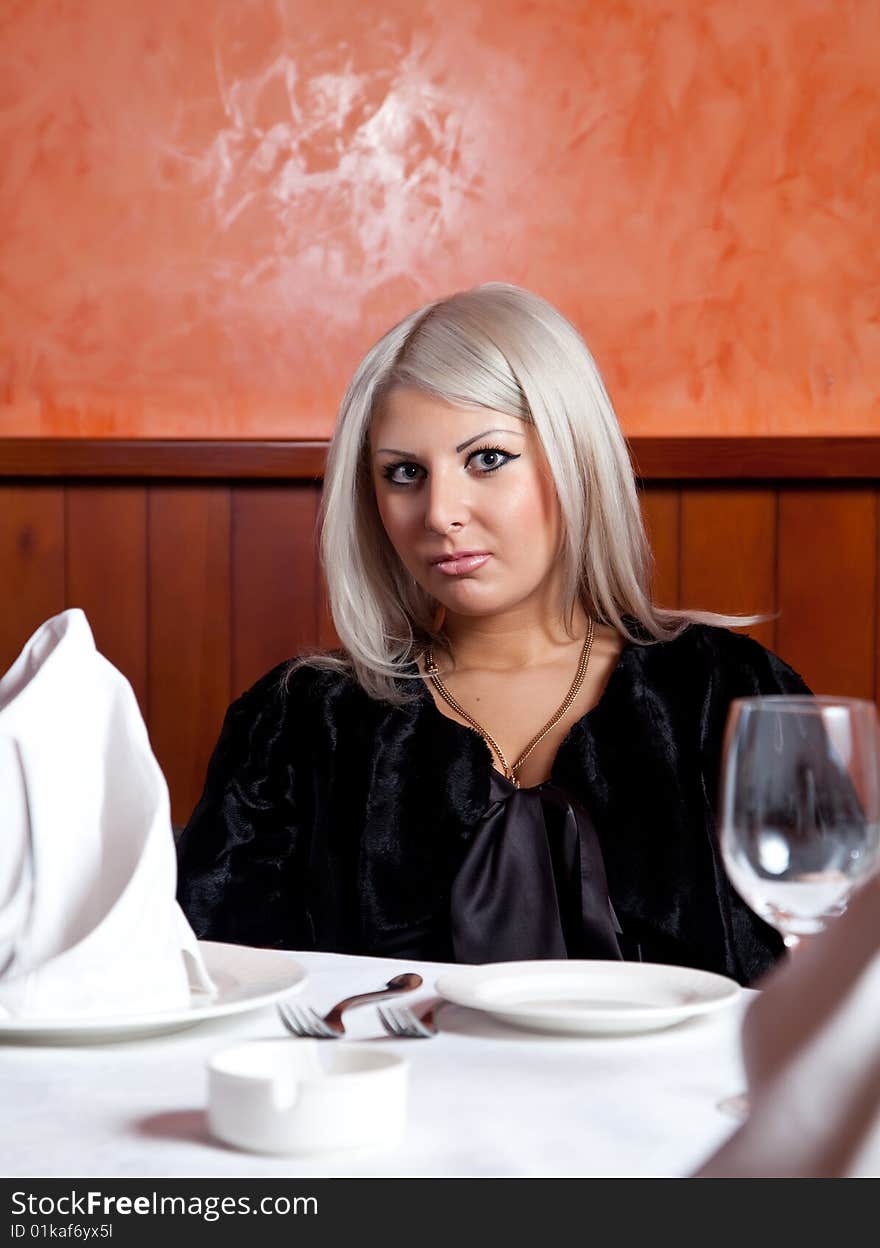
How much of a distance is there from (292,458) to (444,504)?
77cm

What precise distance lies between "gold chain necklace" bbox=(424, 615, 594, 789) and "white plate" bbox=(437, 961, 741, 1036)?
607 millimetres

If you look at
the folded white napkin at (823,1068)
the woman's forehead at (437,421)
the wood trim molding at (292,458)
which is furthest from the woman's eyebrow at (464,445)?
the folded white napkin at (823,1068)

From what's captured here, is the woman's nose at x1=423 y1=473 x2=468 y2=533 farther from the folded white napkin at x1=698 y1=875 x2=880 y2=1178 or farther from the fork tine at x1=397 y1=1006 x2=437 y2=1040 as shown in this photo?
the folded white napkin at x1=698 y1=875 x2=880 y2=1178

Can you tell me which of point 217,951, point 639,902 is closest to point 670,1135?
point 217,951

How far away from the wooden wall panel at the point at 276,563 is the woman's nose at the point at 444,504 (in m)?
0.76

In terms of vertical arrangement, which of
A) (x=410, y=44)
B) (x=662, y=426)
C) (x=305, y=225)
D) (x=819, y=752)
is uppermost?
(x=410, y=44)

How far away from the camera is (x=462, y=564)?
155 cm

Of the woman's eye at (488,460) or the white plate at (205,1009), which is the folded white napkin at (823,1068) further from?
the woman's eye at (488,460)

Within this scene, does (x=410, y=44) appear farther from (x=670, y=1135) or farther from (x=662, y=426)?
(x=670, y=1135)

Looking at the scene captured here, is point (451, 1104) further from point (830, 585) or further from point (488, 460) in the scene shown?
point (830, 585)

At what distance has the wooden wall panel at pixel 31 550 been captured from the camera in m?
2.33

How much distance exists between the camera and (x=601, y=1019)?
0.82 m

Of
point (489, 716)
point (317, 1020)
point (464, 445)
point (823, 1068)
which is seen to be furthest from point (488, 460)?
point (823, 1068)
